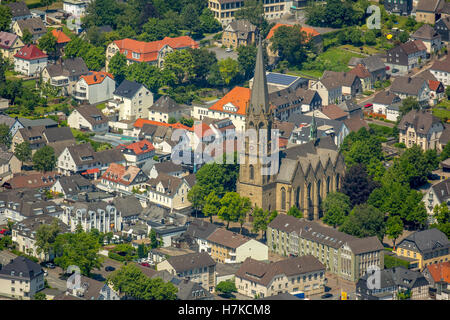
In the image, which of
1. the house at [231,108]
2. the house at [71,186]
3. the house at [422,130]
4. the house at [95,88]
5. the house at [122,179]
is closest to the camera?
the house at [71,186]

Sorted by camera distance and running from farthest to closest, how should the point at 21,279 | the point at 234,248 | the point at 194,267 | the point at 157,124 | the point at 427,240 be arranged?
the point at 157,124
the point at 427,240
the point at 234,248
the point at 194,267
the point at 21,279

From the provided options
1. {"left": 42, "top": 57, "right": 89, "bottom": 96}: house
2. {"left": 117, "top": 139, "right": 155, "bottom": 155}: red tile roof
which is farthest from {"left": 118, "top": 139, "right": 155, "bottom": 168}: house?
{"left": 42, "top": 57, "right": 89, "bottom": 96}: house

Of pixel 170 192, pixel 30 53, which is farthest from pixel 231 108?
pixel 30 53

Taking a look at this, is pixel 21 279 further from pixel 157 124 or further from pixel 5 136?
pixel 157 124

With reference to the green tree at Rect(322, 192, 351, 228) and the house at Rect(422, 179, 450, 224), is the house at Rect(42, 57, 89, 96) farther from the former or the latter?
the house at Rect(422, 179, 450, 224)

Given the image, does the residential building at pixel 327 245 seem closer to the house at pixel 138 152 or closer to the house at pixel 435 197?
the house at pixel 435 197

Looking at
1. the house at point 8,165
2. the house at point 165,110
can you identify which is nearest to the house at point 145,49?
the house at point 165,110
